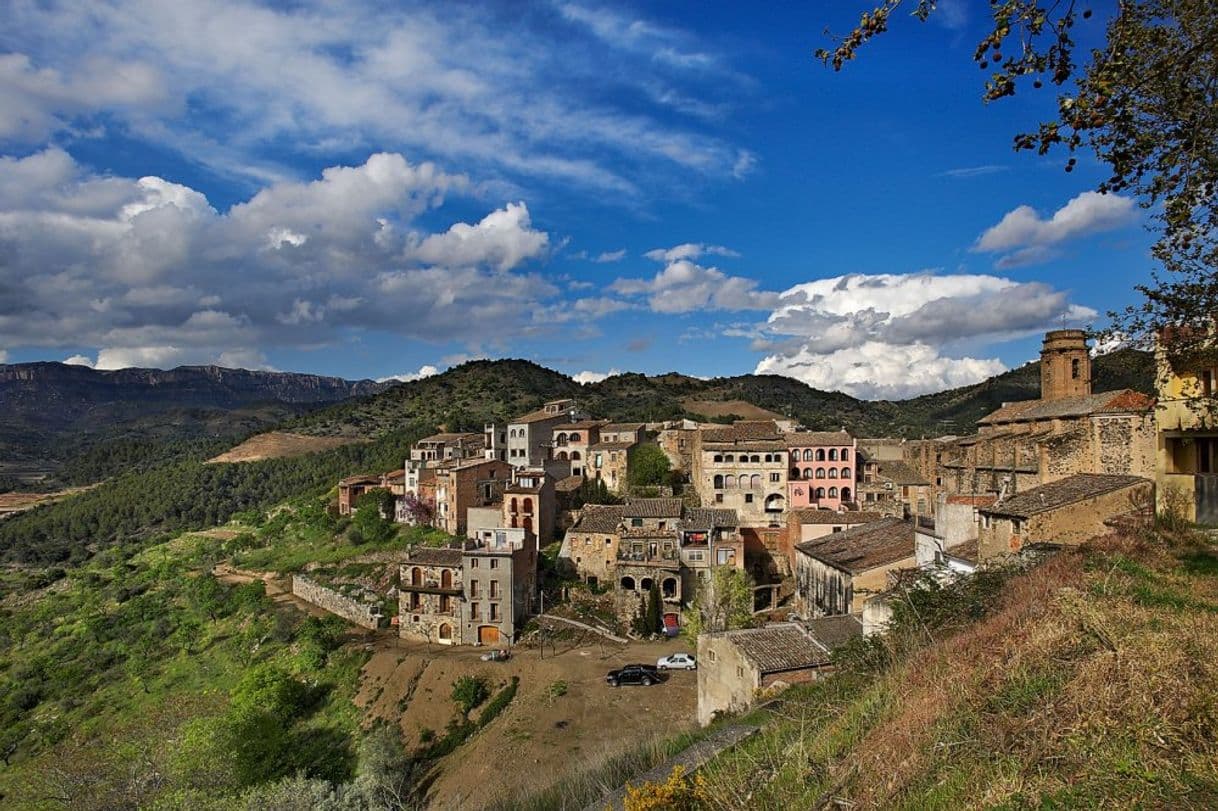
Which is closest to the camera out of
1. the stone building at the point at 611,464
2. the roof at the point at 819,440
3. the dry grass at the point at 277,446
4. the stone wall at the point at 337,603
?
the stone wall at the point at 337,603

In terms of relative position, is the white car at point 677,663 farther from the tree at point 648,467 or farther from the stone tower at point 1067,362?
the stone tower at point 1067,362

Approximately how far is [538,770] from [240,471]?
87910 millimetres

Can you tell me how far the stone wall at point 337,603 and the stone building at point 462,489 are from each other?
8.41 metres

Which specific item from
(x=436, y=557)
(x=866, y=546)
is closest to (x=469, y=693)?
(x=436, y=557)

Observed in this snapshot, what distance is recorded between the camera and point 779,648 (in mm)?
20438

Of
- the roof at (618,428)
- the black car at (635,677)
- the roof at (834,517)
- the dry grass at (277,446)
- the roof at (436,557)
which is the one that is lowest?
the black car at (635,677)

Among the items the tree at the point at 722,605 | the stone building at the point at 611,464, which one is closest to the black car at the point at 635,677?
the tree at the point at 722,605

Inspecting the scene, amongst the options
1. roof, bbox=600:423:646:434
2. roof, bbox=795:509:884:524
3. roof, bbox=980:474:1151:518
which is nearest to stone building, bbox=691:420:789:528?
roof, bbox=795:509:884:524

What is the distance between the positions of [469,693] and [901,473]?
32.0m

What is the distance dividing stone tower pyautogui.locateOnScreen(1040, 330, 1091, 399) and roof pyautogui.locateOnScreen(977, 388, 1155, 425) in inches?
235

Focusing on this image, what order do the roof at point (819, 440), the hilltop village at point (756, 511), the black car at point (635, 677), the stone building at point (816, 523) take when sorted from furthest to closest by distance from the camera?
the roof at point (819, 440)
the stone building at point (816, 523)
the black car at point (635, 677)
the hilltop village at point (756, 511)

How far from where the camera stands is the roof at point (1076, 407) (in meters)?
22.9

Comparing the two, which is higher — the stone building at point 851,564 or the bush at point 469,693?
the stone building at point 851,564

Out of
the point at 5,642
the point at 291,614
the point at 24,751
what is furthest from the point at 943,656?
the point at 5,642
